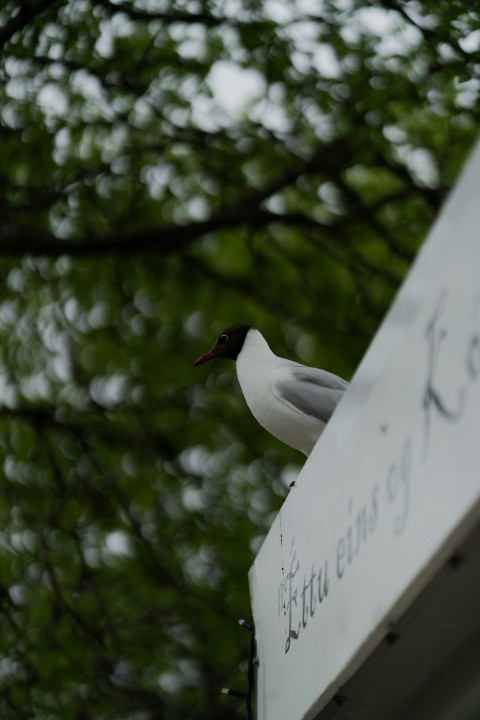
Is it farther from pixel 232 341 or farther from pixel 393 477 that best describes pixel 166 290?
pixel 393 477

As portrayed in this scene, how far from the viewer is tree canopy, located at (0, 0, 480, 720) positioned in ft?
26.2

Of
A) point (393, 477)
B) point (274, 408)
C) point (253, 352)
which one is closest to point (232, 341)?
point (253, 352)

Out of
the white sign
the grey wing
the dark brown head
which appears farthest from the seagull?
the white sign

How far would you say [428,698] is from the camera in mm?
1943

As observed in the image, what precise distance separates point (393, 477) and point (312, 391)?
84.8 inches

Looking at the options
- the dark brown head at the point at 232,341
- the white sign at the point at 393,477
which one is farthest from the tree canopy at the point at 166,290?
the white sign at the point at 393,477

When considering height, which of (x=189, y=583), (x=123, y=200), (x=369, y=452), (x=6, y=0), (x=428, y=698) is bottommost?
(x=189, y=583)

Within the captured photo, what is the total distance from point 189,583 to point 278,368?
5308 millimetres

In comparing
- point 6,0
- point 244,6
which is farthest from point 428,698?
point 244,6

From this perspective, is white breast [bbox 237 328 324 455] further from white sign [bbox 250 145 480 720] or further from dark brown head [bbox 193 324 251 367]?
white sign [bbox 250 145 480 720]

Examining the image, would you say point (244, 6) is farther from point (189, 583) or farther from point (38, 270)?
point (189, 583)

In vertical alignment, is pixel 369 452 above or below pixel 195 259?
above

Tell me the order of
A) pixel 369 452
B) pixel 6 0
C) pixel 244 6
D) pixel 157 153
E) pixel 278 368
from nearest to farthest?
pixel 369 452, pixel 278 368, pixel 6 0, pixel 244 6, pixel 157 153

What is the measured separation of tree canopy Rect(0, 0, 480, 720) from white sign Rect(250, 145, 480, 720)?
547 cm
